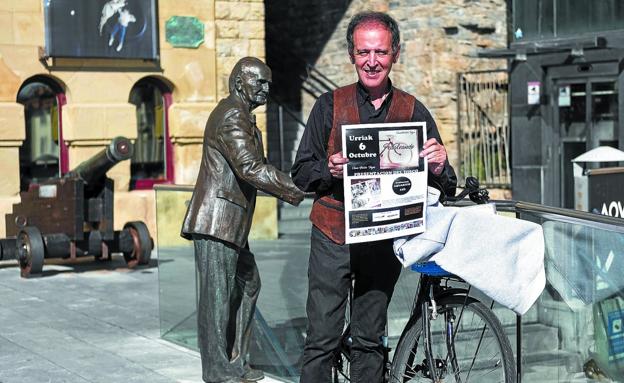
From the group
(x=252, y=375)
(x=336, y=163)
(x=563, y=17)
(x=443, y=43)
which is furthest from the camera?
(x=443, y=43)

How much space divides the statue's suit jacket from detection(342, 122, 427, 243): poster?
183cm

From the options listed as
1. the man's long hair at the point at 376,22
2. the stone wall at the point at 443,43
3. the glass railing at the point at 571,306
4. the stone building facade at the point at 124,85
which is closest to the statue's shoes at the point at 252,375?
the glass railing at the point at 571,306

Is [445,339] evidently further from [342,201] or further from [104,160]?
[104,160]

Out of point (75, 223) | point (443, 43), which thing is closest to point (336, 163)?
point (75, 223)

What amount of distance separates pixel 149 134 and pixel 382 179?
12.9 metres

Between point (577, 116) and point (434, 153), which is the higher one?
point (577, 116)

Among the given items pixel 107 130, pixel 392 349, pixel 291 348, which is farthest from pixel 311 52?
pixel 392 349

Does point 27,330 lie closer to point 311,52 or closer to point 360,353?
point 360,353

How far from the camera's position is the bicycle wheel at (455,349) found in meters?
4.73

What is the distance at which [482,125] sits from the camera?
766 inches

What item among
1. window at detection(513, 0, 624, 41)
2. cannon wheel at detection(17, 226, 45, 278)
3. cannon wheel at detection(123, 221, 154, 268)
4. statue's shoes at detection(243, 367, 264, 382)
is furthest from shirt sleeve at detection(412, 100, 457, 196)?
window at detection(513, 0, 624, 41)

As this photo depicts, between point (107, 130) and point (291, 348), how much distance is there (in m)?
9.74

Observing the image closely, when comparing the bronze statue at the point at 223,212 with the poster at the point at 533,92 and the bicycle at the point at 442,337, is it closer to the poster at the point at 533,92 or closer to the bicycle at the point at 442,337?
the bicycle at the point at 442,337

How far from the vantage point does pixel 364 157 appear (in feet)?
15.0
